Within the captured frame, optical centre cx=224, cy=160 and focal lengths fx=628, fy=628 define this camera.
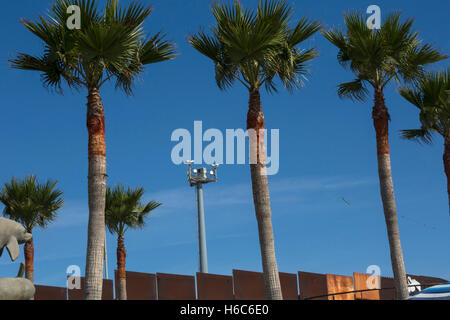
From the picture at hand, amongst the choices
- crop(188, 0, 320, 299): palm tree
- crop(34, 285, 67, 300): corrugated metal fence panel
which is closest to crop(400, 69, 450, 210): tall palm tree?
crop(188, 0, 320, 299): palm tree

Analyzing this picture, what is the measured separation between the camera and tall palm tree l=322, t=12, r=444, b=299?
2109 cm

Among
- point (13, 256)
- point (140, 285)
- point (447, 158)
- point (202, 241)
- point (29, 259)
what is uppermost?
point (447, 158)

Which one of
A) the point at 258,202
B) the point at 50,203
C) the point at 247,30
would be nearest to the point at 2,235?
the point at 258,202

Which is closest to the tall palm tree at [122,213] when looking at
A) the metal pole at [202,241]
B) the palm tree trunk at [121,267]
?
the palm tree trunk at [121,267]

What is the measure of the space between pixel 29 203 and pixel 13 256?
51.7 feet

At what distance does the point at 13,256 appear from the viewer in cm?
1429

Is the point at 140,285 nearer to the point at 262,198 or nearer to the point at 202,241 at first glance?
the point at 202,241

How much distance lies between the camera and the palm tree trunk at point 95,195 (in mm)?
16047

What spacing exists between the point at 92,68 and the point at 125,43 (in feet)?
4.04

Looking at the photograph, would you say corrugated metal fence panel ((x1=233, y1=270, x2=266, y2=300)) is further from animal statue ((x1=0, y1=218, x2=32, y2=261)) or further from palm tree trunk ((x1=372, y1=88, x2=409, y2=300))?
animal statue ((x1=0, y1=218, x2=32, y2=261))

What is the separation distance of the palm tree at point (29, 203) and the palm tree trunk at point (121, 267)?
12.6 feet

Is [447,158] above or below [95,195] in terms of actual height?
above

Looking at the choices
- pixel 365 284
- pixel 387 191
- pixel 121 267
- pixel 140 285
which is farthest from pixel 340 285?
pixel 121 267
